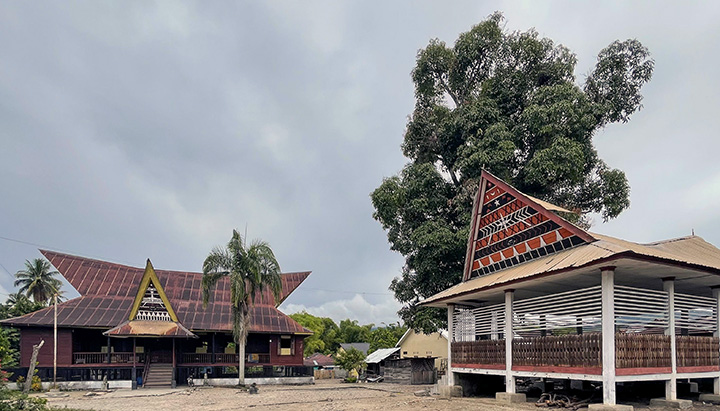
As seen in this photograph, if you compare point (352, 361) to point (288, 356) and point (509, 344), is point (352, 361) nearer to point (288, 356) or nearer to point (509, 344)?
point (288, 356)

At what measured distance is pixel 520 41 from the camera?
2544 centimetres

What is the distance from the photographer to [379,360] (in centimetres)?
3662

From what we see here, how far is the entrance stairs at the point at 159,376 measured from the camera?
27469 mm

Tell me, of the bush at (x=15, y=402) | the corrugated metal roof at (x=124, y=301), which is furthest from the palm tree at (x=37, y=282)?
the bush at (x=15, y=402)

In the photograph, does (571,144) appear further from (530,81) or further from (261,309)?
(261,309)

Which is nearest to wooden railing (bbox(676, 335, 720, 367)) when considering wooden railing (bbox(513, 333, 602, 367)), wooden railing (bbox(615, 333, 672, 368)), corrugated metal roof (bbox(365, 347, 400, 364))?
wooden railing (bbox(615, 333, 672, 368))

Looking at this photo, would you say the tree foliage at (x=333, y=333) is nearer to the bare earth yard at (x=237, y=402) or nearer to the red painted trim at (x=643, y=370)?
the bare earth yard at (x=237, y=402)

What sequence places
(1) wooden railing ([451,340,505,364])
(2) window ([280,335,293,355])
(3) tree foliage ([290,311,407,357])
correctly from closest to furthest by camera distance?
(1) wooden railing ([451,340,505,364]), (2) window ([280,335,293,355]), (3) tree foliage ([290,311,407,357])

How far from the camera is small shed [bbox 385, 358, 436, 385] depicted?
3050 cm

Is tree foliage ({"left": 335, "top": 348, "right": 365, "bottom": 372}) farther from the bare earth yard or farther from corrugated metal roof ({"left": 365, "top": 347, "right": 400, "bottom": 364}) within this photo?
the bare earth yard

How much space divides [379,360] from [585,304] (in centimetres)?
2609

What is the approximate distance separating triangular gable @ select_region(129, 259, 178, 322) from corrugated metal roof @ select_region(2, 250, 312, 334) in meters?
0.98

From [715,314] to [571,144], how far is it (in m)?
9.65

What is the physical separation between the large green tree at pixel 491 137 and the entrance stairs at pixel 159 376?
13713 millimetres
